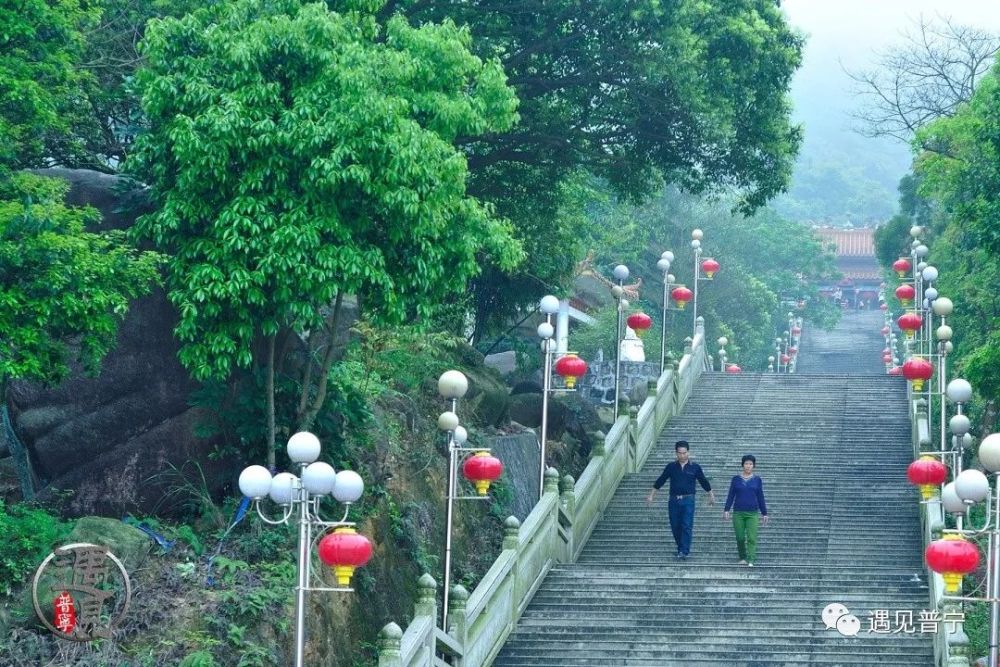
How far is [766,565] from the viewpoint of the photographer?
1995 centimetres

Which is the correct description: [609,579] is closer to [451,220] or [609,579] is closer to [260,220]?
[451,220]

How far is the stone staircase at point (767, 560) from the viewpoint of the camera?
1783cm

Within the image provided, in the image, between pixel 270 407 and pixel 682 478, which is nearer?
pixel 270 407

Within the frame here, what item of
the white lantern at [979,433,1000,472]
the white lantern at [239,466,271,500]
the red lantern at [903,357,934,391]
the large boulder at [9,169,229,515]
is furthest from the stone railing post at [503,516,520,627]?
the red lantern at [903,357,934,391]

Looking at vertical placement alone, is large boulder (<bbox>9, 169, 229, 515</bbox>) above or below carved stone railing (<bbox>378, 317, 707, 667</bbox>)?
above

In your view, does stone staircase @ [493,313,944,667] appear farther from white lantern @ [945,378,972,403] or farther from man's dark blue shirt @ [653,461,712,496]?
white lantern @ [945,378,972,403]

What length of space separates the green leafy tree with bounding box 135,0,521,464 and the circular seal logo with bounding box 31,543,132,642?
244 centimetres

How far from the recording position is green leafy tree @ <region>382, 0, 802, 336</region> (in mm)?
24438

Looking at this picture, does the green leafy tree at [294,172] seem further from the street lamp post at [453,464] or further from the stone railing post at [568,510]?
the stone railing post at [568,510]

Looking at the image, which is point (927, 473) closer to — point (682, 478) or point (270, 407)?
point (682, 478)

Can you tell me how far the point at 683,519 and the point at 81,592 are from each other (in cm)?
746

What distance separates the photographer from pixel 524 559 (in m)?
19.0

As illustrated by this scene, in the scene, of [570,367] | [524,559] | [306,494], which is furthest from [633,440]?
[306,494]

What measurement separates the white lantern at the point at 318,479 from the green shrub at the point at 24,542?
12.9 feet
